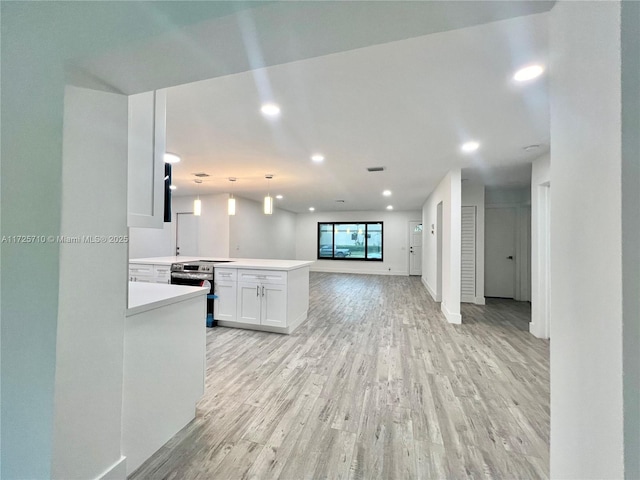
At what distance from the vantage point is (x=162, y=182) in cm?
157

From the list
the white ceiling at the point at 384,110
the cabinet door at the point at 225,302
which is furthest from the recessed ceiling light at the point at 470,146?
the cabinet door at the point at 225,302

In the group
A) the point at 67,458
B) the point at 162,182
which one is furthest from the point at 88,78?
the point at 67,458

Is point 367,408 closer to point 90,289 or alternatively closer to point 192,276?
point 90,289

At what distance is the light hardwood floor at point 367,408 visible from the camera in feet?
4.93

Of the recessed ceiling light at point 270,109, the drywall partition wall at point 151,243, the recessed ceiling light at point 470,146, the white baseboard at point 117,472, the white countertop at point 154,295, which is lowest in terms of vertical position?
the white baseboard at point 117,472

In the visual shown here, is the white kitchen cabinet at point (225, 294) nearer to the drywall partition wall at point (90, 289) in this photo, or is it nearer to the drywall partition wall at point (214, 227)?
the drywall partition wall at point (90, 289)

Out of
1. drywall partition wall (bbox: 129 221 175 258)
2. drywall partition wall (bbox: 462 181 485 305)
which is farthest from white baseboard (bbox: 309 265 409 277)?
drywall partition wall (bbox: 129 221 175 258)

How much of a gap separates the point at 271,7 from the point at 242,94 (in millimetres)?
1322

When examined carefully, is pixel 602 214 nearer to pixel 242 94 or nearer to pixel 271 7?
pixel 271 7

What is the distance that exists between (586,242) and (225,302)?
12.7 ft

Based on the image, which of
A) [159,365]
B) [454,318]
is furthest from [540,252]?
[159,365]

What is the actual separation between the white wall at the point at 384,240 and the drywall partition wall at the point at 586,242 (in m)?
9.17

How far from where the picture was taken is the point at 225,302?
152 inches

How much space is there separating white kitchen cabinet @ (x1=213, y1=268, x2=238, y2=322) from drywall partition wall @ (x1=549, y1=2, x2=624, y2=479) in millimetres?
3580
